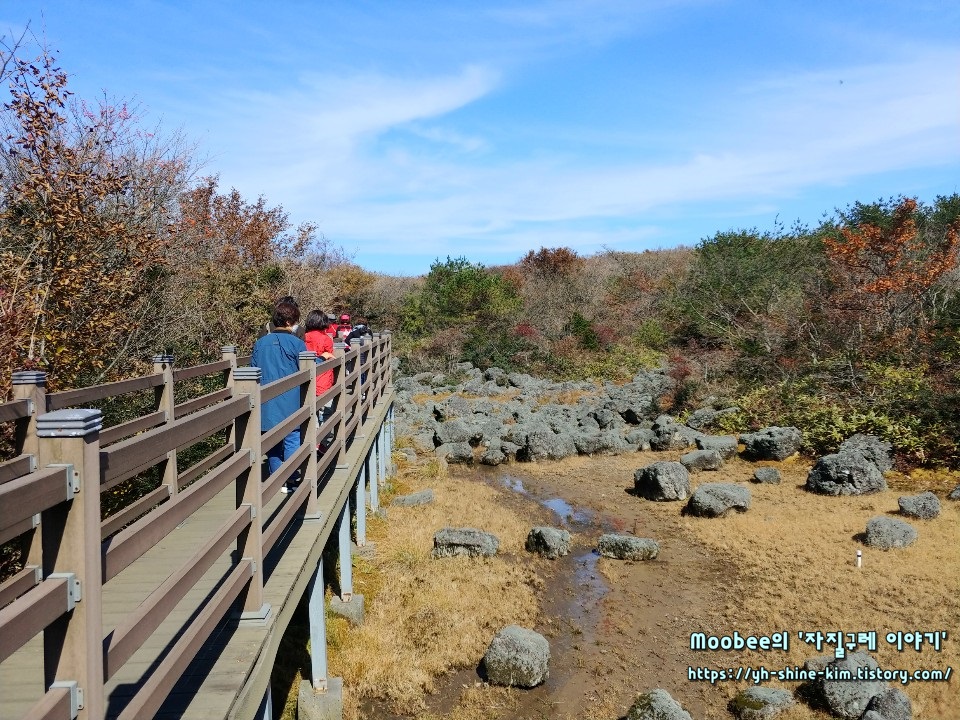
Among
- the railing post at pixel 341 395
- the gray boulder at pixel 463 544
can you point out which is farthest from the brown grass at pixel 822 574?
the railing post at pixel 341 395

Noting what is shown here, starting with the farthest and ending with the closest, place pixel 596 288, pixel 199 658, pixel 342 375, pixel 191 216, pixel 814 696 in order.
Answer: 1. pixel 596 288
2. pixel 191 216
3. pixel 342 375
4. pixel 814 696
5. pixel 199 658

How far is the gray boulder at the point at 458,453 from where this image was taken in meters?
15.9

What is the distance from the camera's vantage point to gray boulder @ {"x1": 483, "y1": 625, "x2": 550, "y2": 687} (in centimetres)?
631

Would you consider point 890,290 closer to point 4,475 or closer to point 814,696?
point 814,696

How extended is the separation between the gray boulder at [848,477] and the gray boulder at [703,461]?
7.59 feet

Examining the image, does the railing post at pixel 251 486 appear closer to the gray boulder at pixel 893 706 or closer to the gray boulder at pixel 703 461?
the gray boulder at pixel 893 706

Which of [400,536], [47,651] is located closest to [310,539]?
[47,651]

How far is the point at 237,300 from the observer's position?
14844 millimetres

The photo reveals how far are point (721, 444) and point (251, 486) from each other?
1345cm

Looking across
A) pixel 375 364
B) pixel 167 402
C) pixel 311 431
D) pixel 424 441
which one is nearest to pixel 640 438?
pixel 424 441

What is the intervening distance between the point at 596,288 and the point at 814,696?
30260 millimetres

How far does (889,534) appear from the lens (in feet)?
30.4

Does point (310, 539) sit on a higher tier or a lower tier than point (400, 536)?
higher

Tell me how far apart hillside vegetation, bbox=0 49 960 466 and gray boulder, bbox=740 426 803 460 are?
0.54m
